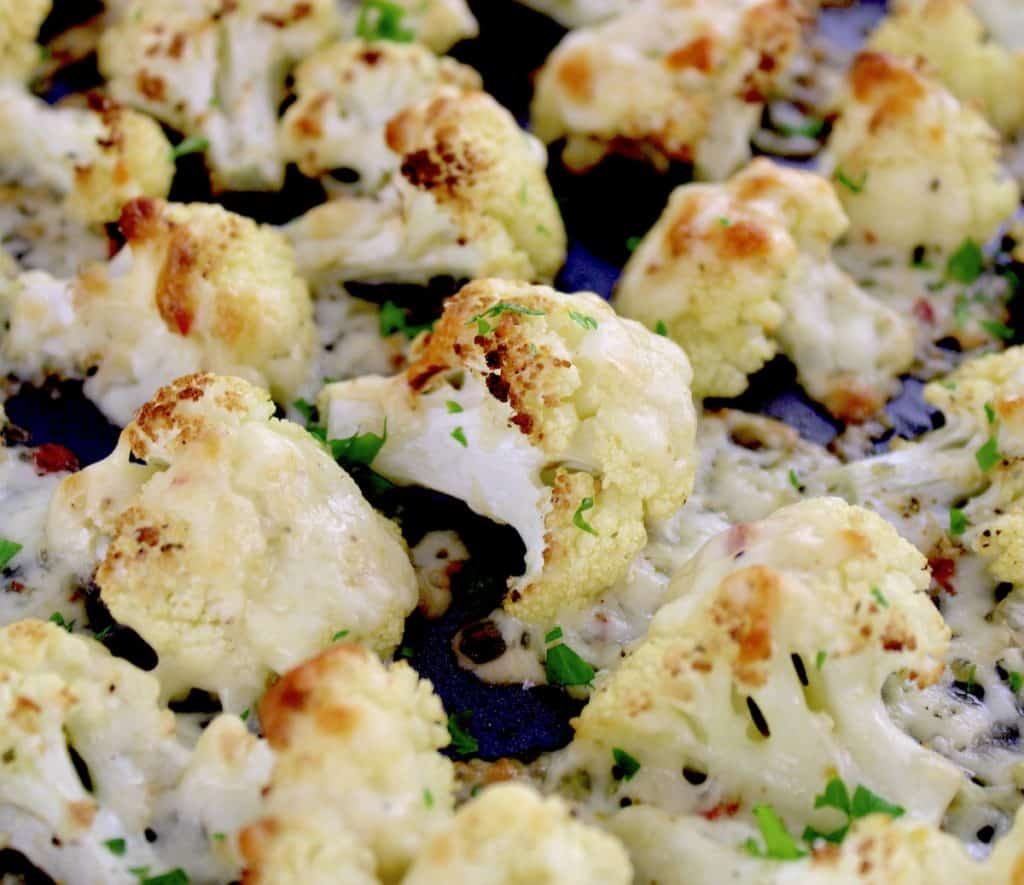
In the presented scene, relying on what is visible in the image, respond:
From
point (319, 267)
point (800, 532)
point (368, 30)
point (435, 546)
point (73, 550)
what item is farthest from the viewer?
point (368, 30)

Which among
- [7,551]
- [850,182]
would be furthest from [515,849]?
[850,182]

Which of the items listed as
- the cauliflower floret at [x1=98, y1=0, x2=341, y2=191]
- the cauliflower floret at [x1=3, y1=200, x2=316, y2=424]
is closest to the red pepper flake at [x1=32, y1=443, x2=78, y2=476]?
the cauliflower floret at [x1=3, y1=200, x2=316, y2=424]

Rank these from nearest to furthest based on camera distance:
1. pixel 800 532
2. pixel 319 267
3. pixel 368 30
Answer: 1. pixel 800 532
2. pixel 319 267
3. pixel 368 30

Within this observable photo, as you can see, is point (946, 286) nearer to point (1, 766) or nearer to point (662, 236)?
point (662, 236)

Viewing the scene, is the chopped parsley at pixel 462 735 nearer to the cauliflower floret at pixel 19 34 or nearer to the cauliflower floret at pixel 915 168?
the cauliflower floret at pixel 915 168

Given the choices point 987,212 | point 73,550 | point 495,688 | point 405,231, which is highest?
point 987,212

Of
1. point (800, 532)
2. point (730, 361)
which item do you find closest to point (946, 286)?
point (730, 361)

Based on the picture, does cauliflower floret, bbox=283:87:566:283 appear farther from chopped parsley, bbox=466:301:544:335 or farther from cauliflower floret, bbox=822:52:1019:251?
cauliflower floret, bbox=822:52:1019:251
